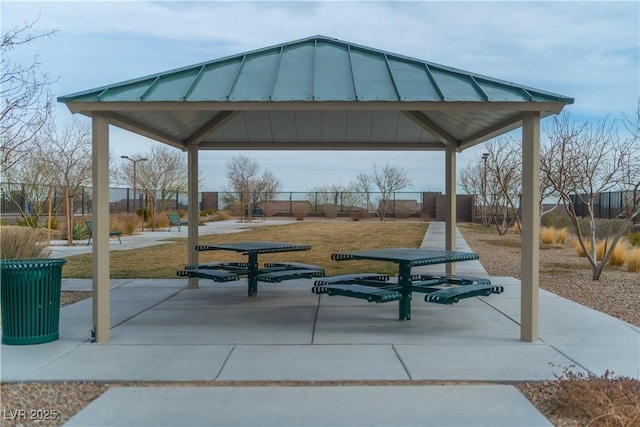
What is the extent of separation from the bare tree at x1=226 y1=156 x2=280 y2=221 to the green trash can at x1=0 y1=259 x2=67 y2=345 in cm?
3991

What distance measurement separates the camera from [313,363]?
5.85m

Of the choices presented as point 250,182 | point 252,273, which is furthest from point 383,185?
point 252,273

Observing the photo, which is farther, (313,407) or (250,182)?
(250,182)

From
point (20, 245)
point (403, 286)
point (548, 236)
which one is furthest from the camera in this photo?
point (548, 236)

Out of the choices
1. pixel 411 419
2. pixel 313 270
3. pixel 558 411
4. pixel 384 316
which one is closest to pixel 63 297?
pixel 313 270

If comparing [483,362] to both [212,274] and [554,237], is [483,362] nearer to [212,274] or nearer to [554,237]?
[212,274]

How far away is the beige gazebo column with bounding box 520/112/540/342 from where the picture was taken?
264 inches

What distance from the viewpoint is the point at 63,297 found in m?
9.96

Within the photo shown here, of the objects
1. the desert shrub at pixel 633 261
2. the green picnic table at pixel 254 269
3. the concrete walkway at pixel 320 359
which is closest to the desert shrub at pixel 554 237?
the desert shrub at pixel 633 261

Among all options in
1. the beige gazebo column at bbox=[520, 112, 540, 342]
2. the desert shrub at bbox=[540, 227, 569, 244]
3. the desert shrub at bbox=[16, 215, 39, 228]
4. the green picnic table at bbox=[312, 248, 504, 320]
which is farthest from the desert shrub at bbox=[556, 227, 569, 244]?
the desert shrub at bbox=[16, 215, 39, 228]

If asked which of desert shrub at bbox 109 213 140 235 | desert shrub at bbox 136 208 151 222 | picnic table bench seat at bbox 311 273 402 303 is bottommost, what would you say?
picnic table bench seat at bbox 311 273 402 303

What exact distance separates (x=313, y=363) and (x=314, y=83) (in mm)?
3219

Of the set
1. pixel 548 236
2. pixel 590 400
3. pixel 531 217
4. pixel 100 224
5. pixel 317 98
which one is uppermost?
pixel 317 98

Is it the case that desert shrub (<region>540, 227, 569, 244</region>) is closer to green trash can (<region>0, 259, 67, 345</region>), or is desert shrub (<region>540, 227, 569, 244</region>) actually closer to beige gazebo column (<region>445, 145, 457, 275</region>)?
beige gazebo column (<region>445, 145, 457, 275</region>)
